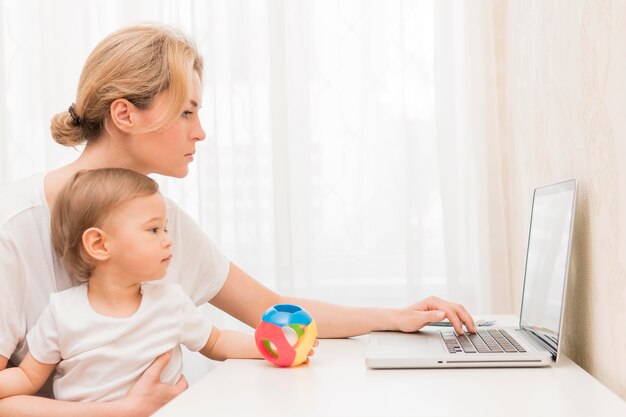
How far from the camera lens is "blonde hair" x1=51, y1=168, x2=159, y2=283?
119 cm

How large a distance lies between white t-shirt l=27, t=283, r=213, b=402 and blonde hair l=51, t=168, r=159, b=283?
0.18ft

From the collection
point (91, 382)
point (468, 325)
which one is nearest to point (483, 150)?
point (468, 325)

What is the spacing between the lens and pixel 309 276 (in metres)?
2.28

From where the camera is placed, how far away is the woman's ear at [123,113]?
1.31 m

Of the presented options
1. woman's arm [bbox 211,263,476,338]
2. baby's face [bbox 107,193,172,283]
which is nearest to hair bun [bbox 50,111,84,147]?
baby's face [bbox 107,193,172,283]

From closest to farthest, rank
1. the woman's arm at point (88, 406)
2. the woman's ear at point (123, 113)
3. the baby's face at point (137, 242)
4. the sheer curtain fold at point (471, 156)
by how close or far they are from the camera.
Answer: the woman's arm at point (88, 406), the baby's face at point (137, 242), the woman's ear at point (123, 113), the sheer curtain fold at point (471, 156)

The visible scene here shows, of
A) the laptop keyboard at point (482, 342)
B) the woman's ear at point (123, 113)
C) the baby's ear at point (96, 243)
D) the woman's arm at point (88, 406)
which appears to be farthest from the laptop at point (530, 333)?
the woman's ear at point (123, 113)

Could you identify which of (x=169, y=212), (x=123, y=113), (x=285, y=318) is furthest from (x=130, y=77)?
(x=285, y=318)

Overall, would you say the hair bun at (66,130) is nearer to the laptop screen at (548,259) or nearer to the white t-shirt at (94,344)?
the white t-shirt at (94,344)

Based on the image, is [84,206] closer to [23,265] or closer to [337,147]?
[23,265]

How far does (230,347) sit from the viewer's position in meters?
1.27

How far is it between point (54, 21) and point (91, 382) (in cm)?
159

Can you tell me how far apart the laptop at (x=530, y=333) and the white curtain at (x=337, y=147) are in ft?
2.56

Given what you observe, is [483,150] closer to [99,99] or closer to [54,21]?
[99,99]
